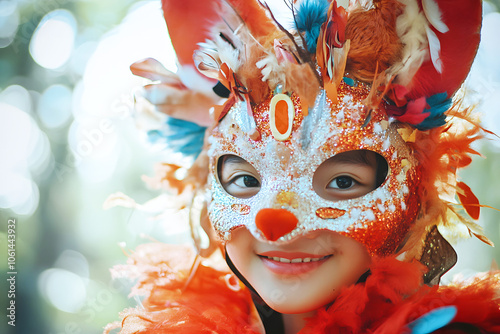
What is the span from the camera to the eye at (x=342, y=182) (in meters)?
1.17

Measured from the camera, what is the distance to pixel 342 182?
3.84ft

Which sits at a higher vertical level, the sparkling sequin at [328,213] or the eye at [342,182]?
the eye at [342,182]

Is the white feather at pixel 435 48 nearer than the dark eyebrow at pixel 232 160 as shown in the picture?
Yes

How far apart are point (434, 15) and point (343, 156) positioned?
0.40 metres

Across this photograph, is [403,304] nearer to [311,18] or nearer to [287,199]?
[287,199]

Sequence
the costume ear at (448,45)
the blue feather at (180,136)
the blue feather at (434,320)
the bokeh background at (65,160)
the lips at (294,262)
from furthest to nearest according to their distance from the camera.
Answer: the bokeh background at (65,160), the blue feather at (180,136), the lips at (294,262), the costume ear at (448,45), the blue feather at (434,320)

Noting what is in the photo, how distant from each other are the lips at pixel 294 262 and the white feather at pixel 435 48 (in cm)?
55

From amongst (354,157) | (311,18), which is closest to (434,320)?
(354,157)

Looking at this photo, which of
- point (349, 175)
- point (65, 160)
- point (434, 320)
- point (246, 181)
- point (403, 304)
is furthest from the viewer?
point (65, 160)

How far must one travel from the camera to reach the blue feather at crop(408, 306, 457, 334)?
2.96 feet

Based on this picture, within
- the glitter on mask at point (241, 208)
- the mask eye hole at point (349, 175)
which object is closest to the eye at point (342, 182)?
the mask eye hole at point (349, 175)

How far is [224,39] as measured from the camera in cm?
129

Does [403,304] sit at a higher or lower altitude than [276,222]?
lower

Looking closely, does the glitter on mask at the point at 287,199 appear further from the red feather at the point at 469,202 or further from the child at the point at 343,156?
the red feather at the point at 469,202
